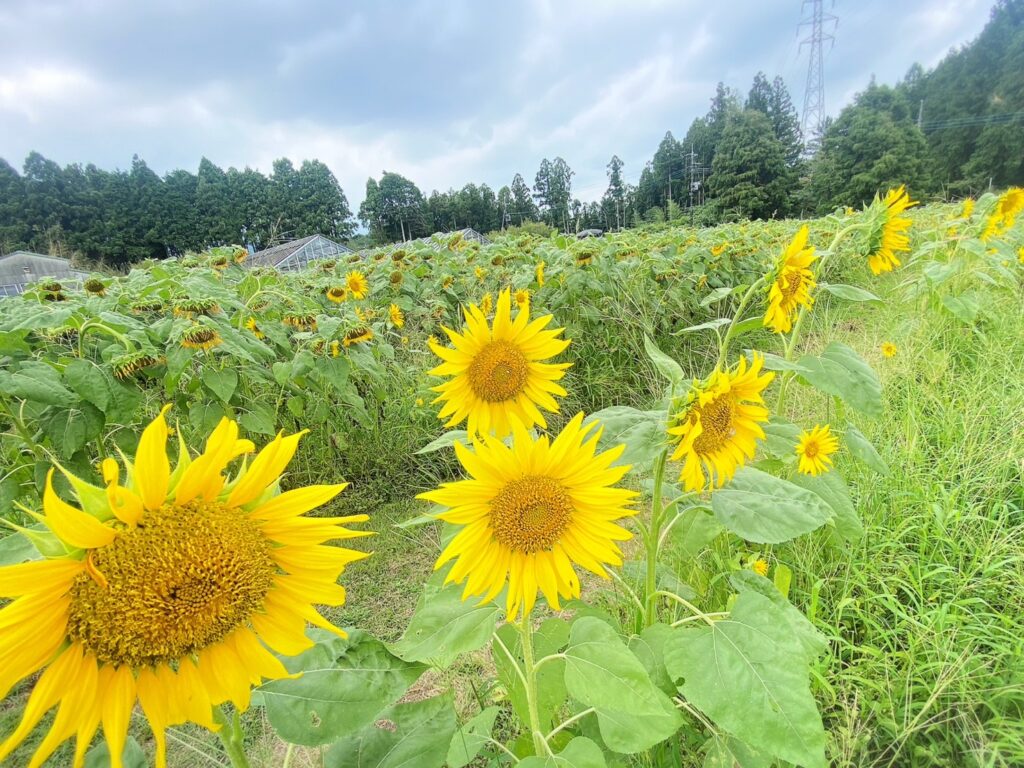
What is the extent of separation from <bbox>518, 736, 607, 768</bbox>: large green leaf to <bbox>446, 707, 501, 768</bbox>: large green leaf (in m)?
0.17

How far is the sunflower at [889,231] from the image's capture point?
1654 millimetres

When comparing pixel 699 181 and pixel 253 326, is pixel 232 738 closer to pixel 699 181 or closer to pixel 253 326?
pixel 253 326

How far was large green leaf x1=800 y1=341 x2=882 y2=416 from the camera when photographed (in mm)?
1300

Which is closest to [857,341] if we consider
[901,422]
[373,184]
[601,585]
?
→ [901,422]

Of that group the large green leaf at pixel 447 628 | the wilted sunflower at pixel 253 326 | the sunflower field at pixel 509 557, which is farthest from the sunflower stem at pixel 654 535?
the wilted sunflower at pixel 253 326

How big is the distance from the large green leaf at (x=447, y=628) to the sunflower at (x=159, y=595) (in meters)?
0.30

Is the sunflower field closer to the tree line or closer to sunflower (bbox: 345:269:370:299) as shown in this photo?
sunflower (bbox: 345:269:370:299)

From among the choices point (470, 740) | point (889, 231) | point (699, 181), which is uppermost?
point (699, 181)

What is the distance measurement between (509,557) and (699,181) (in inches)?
1907

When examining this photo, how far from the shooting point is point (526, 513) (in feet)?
2.56

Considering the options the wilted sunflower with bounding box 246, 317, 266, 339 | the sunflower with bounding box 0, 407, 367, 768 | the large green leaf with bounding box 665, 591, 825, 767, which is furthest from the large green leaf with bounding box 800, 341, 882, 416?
the wilted sunflower with bounding box 246, 317, 266, 339

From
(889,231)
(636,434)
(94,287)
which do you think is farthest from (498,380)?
(94,287)

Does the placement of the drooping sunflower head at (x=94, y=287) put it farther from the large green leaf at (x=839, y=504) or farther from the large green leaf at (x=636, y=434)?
the large green leaf at (x=839, y=504)

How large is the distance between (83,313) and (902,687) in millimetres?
2702
